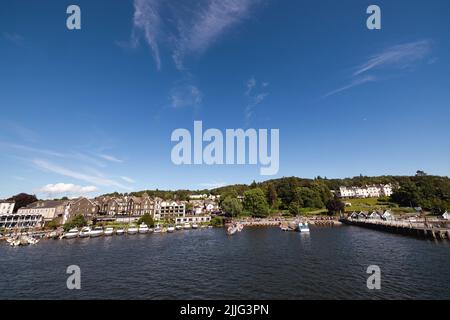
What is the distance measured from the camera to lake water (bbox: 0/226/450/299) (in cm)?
2503

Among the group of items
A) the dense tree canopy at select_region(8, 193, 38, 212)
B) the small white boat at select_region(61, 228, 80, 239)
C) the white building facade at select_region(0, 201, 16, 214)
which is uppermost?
the dense tree canopy at select_region(8, 193, 38, 212)

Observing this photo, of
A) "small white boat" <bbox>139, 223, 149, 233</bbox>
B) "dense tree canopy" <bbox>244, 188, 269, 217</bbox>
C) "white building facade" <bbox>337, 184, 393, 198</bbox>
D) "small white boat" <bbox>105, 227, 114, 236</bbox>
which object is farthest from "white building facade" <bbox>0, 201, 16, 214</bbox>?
"white building facade" <bbox>337, 184, 393, 198</bbox>

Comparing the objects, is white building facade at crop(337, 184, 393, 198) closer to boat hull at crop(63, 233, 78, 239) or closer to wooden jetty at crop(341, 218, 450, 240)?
wooden jetty at crop(341, 218, 450, 240)

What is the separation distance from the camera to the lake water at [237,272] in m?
25.0

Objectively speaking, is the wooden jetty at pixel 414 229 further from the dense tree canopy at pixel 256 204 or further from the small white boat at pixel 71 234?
the small white boat at pixel 71 234

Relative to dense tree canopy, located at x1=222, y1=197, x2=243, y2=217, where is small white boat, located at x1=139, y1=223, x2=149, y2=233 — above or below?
below

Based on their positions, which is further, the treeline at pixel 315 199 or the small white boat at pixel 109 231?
the treeline at pixel 315 199

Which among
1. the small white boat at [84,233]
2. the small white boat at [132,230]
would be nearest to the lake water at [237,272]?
the small white boat at [84,233]

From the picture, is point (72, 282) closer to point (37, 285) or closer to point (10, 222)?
point (37, 285)

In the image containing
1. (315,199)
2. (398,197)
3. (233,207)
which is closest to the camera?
(233,207)

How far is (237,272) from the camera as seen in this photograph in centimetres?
3219

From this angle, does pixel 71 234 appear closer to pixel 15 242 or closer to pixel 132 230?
pixel 15 242

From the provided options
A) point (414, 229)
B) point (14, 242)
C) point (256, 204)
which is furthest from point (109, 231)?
point (414, 229)

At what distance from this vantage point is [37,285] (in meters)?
29.3
